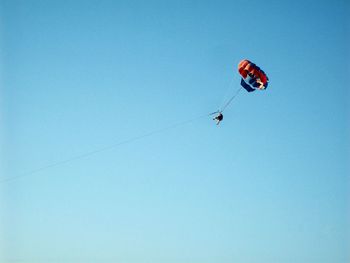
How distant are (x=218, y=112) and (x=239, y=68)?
3.84 m

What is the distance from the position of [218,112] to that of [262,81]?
4.21 meters

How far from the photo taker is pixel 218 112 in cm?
4078

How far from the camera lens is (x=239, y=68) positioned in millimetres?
40406

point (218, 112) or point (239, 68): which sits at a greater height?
point (239, 68)

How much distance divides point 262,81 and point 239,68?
2114 millimetres

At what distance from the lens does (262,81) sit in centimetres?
3981
